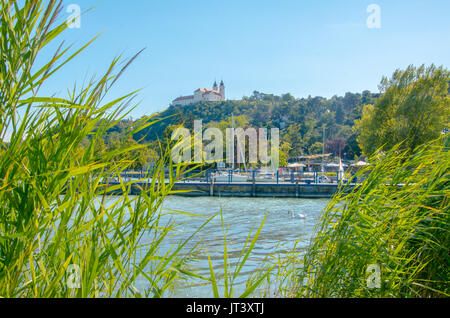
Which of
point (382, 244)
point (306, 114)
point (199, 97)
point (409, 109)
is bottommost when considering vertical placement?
point (382, 244)

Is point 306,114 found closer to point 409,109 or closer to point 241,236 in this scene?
point 409,109

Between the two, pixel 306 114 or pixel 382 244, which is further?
pixel 306 114

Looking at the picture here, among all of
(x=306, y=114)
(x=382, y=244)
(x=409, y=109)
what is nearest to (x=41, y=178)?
(x=382, y=244)

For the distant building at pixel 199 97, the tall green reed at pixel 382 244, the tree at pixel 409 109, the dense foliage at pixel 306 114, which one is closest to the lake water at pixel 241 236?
the tall green reed at pixel 382 244

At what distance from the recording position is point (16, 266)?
1.46m

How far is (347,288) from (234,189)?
92.3ft

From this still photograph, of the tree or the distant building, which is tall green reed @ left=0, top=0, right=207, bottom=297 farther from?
the distant building

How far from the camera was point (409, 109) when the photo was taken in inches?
1304

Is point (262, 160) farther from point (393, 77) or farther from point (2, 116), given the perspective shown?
point (2, 116)

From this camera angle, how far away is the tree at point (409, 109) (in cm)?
3162

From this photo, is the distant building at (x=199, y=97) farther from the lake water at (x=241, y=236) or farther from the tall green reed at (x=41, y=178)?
the tall green reed at (x=41, y=178)

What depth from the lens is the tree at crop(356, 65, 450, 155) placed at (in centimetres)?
3162
